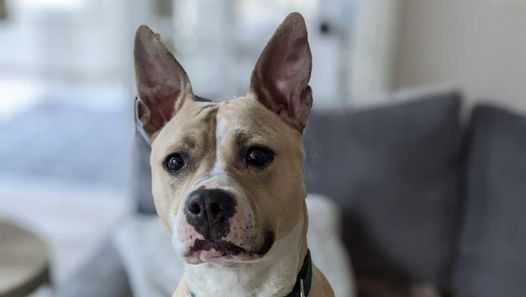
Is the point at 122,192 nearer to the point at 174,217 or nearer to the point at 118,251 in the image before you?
the point at 118,251

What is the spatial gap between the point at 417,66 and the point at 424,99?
36 centimetres

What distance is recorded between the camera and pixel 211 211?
63cm

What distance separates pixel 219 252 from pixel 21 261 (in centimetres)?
104

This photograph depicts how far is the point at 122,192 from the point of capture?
3057 mm

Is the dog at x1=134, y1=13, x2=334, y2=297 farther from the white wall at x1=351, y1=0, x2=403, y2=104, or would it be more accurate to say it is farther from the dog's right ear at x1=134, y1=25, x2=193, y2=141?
the white wall at x1=351, y1=0, x2=403, y2=104

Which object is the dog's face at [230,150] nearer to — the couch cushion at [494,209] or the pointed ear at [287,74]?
the pointed ear at [287,74]

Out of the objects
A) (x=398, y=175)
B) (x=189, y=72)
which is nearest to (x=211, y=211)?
(x=398, y=175)

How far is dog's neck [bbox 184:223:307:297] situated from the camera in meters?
0.72

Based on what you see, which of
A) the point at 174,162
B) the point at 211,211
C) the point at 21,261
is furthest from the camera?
the point at 21,261

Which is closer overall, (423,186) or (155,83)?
(155,83)

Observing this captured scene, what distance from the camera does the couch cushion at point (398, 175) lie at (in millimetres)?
1602

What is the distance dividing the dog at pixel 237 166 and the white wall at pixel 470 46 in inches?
49.8

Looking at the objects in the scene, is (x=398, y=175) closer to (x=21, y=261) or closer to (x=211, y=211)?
(x=21, y=261)

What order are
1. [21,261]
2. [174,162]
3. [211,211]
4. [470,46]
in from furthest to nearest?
[470,46]
[21,261]
[174,162]
[211,211]
